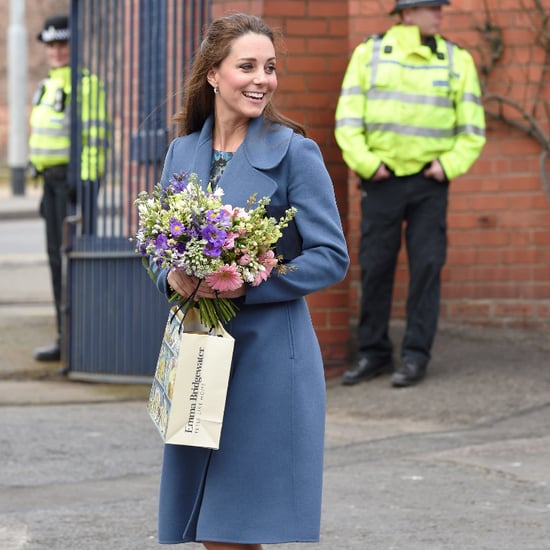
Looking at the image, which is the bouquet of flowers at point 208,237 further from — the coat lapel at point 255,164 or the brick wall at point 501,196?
the brick wall at point 501,196

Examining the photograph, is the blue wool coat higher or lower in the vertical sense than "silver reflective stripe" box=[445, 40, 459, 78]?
lower

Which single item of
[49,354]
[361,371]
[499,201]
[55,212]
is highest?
[499,201]

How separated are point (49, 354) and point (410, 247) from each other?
251 cm

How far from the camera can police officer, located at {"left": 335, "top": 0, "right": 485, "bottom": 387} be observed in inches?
311

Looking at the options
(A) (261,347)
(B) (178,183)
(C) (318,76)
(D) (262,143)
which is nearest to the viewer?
(B) (178,183)

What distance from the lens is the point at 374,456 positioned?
21.9ft

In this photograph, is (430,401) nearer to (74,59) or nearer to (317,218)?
(74,59)

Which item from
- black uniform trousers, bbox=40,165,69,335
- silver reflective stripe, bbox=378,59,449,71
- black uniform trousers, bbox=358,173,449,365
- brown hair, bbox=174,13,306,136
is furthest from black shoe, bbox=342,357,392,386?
brown hair, bbox=174,13,306,136

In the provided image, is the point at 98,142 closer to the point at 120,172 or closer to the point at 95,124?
the point at 95,124

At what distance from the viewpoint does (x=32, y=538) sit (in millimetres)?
5363

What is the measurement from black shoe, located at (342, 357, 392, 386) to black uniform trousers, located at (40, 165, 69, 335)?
81.7 inches

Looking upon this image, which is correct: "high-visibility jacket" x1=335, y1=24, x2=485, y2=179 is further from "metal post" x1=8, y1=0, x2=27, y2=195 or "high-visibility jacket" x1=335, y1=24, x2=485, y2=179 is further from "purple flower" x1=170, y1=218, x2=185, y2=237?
"metal post" x1=8, y1=0, x2=27, y2=195

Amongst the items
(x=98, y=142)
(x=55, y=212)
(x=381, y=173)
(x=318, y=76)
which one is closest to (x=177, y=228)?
(x=381, y=173)

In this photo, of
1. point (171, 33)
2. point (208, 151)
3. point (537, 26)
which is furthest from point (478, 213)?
point (208, 151)
